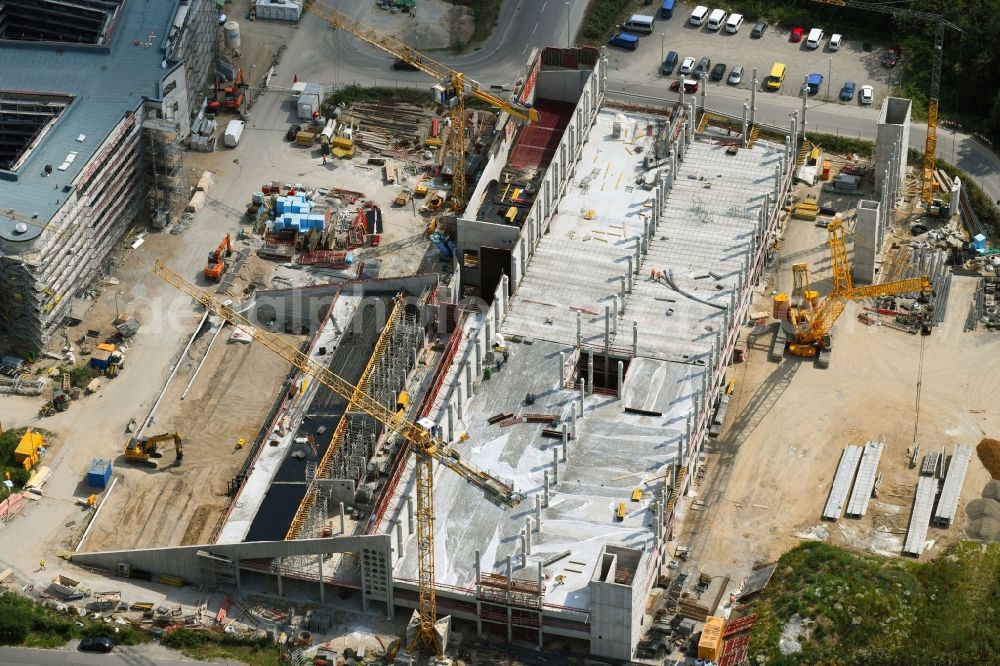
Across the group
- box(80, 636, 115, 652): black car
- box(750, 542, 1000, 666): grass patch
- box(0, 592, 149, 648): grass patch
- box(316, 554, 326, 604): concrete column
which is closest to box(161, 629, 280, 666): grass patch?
box(0, 592, 149, 648): grass patch

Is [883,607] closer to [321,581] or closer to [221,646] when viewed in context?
[321,581]

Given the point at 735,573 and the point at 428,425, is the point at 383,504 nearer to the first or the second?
the point at 428,425

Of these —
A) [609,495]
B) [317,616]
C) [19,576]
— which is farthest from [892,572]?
[19,576]

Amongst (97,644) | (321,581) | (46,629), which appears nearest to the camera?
(97,644)

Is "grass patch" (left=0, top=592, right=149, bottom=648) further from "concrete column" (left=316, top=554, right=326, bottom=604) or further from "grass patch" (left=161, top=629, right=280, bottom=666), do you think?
"concrete column" (left=316, top=554, right=326, bottom=604)

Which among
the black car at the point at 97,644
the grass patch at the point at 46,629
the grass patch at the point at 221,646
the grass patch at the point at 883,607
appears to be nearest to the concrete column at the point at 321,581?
the grass patch at the point at 221,646

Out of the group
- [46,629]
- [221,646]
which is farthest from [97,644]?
[221,646]
